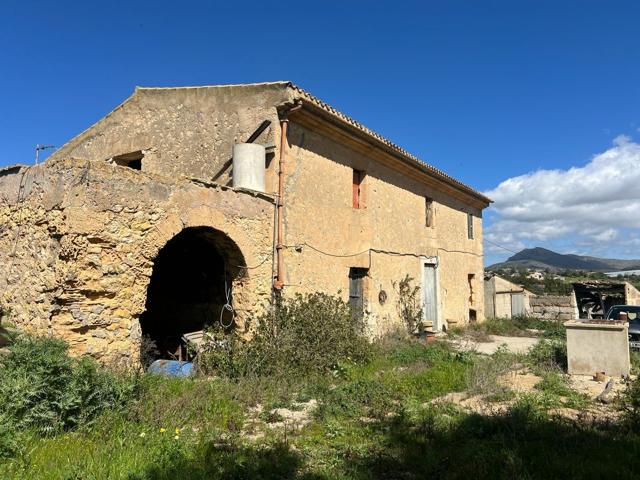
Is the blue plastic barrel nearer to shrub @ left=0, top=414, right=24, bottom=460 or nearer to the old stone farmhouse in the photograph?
the old stone farmhouse

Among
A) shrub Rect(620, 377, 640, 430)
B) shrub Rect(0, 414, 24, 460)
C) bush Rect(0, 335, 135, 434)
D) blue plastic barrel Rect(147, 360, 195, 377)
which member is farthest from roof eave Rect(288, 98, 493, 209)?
shrub Rect(620, 377, 640, 430)

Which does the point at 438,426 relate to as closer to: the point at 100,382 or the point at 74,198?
the point at 100,382

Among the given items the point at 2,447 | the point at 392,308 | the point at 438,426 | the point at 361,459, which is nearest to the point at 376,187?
the point at 392,308

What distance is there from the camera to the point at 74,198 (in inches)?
243

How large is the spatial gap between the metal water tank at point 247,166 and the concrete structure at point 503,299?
14351 mm

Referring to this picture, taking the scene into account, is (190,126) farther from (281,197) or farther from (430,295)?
(430,295)

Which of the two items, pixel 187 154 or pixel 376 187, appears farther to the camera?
pixel 376 187

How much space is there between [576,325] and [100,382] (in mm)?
7890

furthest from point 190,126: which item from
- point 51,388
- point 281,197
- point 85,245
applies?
point 51,388

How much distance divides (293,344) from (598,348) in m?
5.53

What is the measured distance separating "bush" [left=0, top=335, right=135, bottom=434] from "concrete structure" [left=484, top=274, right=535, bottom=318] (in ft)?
57.0

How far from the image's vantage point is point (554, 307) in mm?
20906

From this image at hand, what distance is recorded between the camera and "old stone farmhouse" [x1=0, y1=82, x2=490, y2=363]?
6.30m

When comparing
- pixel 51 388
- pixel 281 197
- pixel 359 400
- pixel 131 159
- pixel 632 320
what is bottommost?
pixel 359 400
